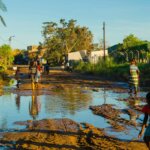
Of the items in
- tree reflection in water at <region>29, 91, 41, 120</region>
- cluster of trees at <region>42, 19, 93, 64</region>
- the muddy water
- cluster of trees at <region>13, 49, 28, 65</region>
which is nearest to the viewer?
the muddy water

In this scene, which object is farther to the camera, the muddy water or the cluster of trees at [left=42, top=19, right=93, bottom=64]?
the cluster of trees at [left=42, top=19, right=93, bottom=64]

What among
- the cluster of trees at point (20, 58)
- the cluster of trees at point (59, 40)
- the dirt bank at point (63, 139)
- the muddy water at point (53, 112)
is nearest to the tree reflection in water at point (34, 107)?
the muddy water at point (53, 112)

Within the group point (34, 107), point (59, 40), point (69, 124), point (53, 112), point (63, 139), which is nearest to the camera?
point (63, 139)

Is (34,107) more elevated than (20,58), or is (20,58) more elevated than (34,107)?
(20,58)

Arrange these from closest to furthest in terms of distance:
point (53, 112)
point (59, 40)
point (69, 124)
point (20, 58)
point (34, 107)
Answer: point (69, 124), point (53, 112), point (34, 107), point (59, 40), point (20, 58)

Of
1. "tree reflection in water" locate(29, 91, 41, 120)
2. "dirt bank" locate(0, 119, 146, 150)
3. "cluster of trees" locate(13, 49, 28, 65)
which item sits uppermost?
"cluster of trees" locate(13, 49, 28, 65)

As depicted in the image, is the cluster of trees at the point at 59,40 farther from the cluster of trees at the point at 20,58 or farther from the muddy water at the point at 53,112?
the muddy water at the point at 53,112

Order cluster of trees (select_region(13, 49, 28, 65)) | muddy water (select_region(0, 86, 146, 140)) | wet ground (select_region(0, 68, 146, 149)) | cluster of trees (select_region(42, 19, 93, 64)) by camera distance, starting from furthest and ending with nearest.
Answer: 1. cluster of trees (select_region(13, 49, 28, 65))
2. cluster of trees (select_region(42, 19, 93, 64))
3. muddy water (select_region(0, 86, 146, 140))
4. wet ground (select_region(0, 68, 146, 149))

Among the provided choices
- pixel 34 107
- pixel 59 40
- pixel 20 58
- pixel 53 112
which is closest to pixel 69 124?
pixel 53 112

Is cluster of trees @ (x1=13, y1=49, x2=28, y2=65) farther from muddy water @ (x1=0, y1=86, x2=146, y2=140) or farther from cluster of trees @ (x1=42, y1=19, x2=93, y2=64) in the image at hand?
muddy water @ (x1=0, y1=86, x2=146, y2=140)

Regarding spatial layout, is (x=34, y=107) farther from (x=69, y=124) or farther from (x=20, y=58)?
(x=20, y=58)

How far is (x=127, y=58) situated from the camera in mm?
52938

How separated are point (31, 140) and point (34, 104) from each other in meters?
8.11

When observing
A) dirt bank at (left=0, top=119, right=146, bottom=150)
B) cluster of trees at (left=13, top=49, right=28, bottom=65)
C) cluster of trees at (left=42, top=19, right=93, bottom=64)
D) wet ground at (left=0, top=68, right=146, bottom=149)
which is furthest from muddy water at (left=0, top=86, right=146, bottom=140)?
cluster of trees at (left=13, top=49, right=28, bottom=65)
